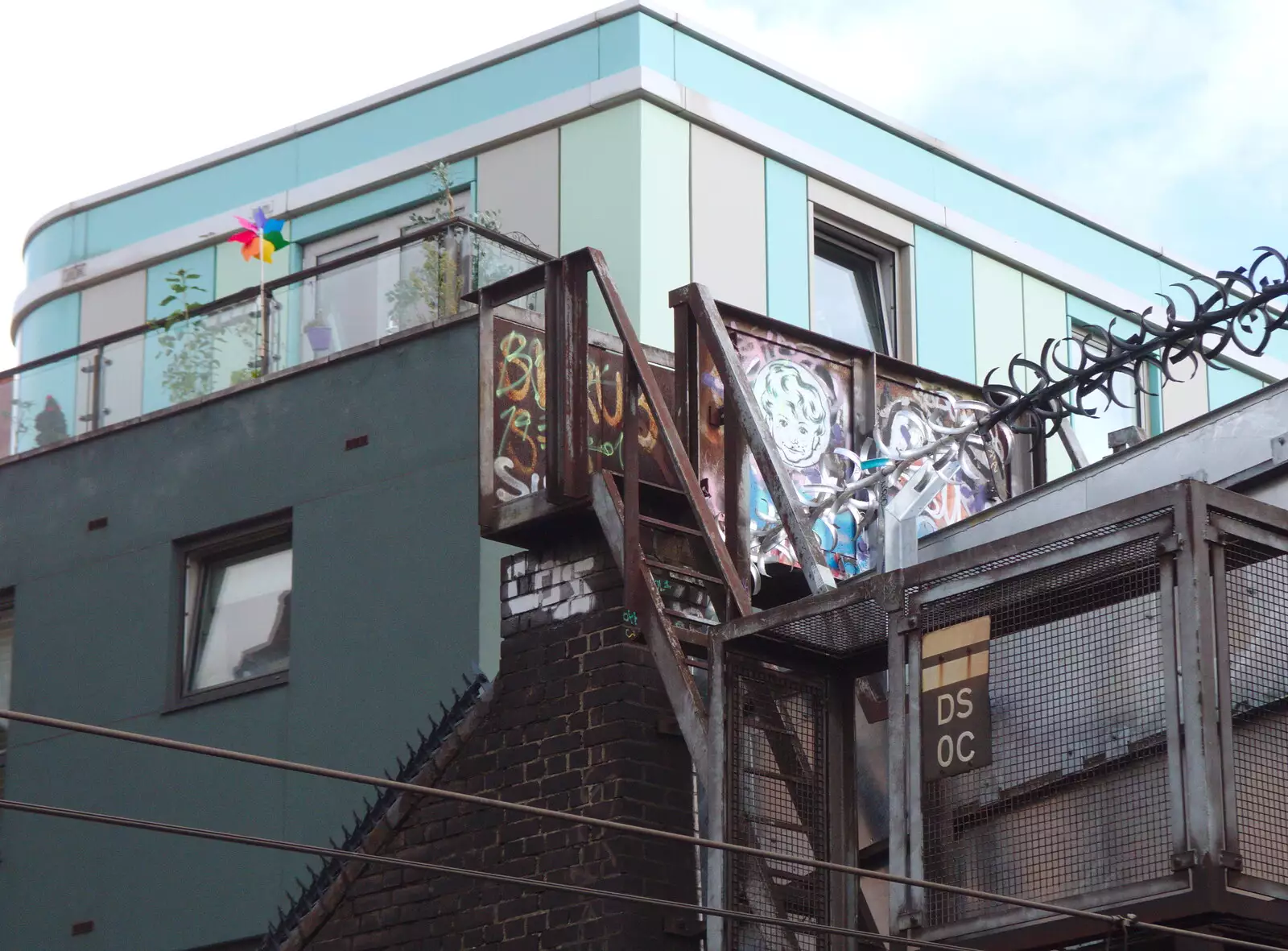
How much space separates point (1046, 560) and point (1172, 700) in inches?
33.4

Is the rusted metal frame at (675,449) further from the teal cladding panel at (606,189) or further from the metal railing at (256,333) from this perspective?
the teal cladding panel at (606,189)

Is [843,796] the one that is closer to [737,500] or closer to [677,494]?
[737,500]

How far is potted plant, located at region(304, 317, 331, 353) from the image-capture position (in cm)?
1684

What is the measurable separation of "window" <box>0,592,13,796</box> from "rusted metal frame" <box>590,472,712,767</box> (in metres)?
7.37

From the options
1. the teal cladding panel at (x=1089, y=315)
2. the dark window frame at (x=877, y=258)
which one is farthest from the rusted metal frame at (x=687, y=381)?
the teal cladding panel at (x=1089, y=315)

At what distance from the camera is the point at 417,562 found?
16.0 m

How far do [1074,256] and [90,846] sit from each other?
1044 cm

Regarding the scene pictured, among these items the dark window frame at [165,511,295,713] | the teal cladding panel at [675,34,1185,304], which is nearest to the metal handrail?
→ the dark window frame at [165,511,295,713]

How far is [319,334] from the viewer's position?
55.4ft

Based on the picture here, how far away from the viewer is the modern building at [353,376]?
52.6 ft

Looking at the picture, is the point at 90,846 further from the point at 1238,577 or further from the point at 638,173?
the point at 1238,577

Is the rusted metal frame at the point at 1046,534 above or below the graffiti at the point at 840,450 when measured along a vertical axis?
below

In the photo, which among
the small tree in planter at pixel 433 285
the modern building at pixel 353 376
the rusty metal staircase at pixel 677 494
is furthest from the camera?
the small tree in planter at pixel 433 285

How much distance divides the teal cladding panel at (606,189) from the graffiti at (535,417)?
395 centimetres
